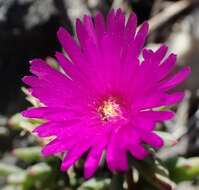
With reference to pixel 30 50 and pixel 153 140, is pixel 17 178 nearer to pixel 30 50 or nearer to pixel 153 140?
pixel 30 50

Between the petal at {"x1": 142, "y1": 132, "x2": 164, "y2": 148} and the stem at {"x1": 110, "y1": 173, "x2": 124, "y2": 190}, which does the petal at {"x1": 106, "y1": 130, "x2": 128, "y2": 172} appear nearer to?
the petal at {"x1": 142, "y1": 132, "x2": 164, "y2": 148}

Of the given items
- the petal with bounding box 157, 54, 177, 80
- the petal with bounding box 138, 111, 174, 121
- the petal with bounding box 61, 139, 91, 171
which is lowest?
the petal with bounding box 138, 111, 174, 121

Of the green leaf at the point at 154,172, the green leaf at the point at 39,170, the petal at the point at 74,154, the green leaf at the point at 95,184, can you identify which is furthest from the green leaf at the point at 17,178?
the petal at the point at 74,154

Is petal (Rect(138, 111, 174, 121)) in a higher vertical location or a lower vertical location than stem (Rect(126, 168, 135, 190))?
higher

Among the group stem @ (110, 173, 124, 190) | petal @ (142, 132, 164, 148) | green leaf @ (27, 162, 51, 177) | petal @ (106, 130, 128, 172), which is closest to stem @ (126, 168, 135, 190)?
stem @ (110, 173, 124, 190)

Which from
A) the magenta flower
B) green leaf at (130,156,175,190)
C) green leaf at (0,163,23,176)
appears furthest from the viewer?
green leaf at (0,163,23,176)

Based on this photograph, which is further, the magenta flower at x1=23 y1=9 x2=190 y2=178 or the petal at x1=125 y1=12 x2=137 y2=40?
the petal at x1=125 y1=12 x2=137 y2=40
